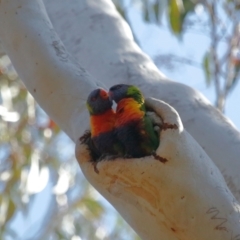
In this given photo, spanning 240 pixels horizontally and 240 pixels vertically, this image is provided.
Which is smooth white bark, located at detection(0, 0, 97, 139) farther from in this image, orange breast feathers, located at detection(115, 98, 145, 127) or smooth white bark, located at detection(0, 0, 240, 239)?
orange breast feathers, located at detection(115, 98, 145, 127)

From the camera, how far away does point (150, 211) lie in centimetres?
111

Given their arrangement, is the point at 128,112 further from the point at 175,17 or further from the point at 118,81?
the point at 175,17

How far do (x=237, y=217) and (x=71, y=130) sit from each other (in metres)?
0.45

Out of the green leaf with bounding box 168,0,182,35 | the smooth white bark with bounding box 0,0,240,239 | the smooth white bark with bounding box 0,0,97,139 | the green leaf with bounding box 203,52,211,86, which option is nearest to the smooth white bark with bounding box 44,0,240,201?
the smooth white bark with bounding box 0,0,240,239

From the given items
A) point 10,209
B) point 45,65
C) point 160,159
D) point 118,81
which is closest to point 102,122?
point 160,159

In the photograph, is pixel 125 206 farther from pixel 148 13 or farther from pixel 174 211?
pixel 148 13

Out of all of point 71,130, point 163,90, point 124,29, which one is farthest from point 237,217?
point 124,29

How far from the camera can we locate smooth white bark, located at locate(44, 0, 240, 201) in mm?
1520

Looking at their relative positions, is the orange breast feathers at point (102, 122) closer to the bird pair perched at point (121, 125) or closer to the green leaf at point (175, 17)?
the bird pair perched at point (121, 125)

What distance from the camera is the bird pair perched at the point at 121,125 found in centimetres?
113

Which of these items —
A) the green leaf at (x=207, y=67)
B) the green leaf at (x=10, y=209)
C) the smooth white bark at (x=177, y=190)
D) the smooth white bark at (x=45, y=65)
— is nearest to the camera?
the smooth white bark at (x=177, y=190)

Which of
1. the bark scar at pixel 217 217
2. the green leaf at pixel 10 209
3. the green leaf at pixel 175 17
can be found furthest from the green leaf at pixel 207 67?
the bark scar at pixel 217 217

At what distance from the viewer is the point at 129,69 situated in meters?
1.74

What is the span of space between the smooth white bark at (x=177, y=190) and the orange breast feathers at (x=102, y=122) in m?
0.07
